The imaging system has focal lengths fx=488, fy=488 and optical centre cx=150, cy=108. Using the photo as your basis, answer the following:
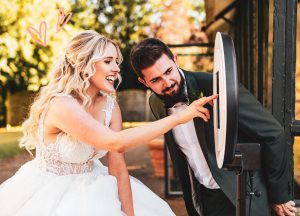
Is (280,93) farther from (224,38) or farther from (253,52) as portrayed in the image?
(253,52)

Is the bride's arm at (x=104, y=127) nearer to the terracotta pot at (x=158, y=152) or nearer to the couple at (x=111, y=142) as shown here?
the couple at (x=111, y=142)

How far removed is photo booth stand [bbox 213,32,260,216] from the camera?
1.67 metres

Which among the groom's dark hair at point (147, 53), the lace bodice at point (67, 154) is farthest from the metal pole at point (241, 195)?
the lace bodice at point (67, 154)

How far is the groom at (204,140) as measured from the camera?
240cm

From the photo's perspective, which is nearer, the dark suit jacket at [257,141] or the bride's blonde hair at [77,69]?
the dark suit jacket at [257,141]

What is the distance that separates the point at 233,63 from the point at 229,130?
23cm

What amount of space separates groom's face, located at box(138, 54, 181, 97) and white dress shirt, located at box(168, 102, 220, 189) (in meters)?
0.25

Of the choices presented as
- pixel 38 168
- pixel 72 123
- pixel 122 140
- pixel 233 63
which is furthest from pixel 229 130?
pixel 38 168

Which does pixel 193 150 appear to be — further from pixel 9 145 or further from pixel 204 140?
pixel 9 145

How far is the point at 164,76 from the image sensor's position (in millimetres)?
2604

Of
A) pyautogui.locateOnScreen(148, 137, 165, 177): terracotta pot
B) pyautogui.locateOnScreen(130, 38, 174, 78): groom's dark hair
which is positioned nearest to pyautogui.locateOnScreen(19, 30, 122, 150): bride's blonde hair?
pyautogui.locateOnScreen(130, 38, 174, 78): groom's dark hair

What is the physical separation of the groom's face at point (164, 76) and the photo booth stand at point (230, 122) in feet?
2.18

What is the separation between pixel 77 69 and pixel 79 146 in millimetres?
432

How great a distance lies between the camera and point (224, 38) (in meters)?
1.78
